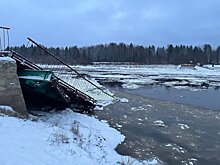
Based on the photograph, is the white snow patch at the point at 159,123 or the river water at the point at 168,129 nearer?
the river water at the point at 168,129

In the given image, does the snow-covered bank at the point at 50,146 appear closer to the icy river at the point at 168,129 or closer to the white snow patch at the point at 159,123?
the icy river at the point at 168,129

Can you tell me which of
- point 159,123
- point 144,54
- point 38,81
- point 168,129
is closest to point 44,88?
point 38,81

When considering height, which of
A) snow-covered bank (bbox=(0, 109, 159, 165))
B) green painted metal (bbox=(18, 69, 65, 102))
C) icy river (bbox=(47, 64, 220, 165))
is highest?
green painted metal (bbox=(18, 69, 65, 102))

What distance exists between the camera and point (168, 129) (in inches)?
604

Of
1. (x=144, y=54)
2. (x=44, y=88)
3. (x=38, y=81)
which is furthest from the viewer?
(x=144, y=54)

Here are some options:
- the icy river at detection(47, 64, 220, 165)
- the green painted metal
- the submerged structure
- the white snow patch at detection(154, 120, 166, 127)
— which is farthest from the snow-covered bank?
the white snow patch at detection(154, 120, 166, 127)

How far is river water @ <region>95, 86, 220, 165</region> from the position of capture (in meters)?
11.5

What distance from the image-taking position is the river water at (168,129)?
11.5 meters

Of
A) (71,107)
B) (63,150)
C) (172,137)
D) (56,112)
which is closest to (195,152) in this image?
(172,137)

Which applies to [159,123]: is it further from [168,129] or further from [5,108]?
[5,108]

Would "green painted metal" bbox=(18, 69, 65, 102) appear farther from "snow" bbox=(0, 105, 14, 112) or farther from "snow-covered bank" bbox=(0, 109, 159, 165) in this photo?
"snow-covered bank" bbox=(0, 109, 159, 165)

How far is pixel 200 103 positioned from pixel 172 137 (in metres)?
11.0

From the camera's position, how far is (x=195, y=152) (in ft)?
39.1

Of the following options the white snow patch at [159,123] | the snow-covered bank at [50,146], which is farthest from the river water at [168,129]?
the snow-covered bank at [50,146]
